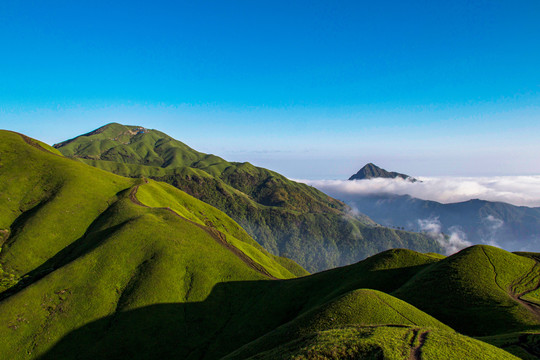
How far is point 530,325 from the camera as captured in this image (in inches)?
Answer: 1813

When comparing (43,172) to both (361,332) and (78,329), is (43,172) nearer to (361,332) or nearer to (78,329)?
(78,329)

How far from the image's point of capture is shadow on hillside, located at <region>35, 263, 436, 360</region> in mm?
71188

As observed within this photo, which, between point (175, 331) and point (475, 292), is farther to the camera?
point (175, 331)

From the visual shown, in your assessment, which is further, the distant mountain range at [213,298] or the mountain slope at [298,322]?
the distant mountain range at [213,298]

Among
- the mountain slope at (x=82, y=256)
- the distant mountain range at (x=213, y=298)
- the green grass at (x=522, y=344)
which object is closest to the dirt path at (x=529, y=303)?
the distant mountain range at (x=213, y=298)

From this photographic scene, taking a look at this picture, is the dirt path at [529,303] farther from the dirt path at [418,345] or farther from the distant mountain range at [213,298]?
the dirt path at [418,345]

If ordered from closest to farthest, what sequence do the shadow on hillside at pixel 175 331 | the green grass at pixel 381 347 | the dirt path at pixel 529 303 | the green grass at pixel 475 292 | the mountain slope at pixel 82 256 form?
the green grass at pixel 381 347
the green grass at pixel 475 292
the dirt path at pixel 529 303
the shadow on hillside at pixel 175 331
the mountain slope at pixel 82 256

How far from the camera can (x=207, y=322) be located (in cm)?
8219

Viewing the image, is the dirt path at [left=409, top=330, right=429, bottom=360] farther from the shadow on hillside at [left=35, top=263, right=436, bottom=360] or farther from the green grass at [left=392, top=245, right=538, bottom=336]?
the shadow on hillside at [left=35, top=263, right=436, bottom=360]

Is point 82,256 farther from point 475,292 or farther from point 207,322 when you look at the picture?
point 475,292

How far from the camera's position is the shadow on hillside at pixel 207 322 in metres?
71.2

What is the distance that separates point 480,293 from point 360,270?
103 ft

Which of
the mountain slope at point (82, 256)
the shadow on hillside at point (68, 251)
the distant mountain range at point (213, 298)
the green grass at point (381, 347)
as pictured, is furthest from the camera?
the shadow on hillside at point (68, 251)

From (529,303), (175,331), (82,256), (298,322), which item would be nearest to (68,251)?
(82,256)
